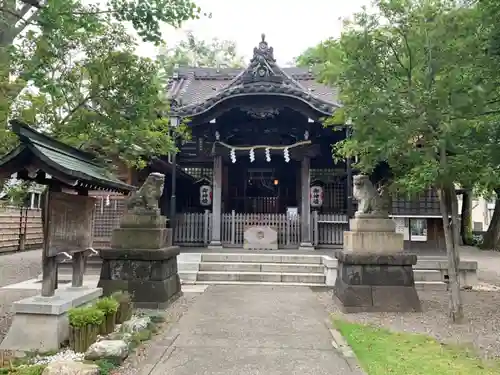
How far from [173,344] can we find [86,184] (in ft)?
8.78

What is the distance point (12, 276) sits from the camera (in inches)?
437

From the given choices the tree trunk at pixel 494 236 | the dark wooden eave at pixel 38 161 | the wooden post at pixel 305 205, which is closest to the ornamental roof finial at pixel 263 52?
the wooden post at pixel 305 205

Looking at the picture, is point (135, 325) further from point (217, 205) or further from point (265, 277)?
point (217, 205)

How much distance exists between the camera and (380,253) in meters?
7.38

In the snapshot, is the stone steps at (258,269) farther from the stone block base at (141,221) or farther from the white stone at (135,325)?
the white stone at (135,325)

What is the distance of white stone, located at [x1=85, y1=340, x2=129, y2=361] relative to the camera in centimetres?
435

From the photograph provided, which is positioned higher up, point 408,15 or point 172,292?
point 408,15

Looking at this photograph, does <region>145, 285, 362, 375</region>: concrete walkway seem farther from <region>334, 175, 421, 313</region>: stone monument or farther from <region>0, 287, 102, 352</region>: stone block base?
<region>0, 287, 102, 352</region>: stone block base

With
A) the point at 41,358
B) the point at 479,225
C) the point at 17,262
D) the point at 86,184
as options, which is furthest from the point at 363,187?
the point at 479,225

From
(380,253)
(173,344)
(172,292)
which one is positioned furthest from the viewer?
(172,292)

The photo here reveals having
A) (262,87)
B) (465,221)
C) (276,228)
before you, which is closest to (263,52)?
(262,87)

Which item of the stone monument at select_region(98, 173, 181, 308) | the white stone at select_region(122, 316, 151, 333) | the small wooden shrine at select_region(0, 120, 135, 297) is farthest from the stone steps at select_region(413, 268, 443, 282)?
the small wooden shrine at select_region(0, 120, 135, 297)

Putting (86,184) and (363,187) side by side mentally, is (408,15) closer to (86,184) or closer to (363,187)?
(363,187)

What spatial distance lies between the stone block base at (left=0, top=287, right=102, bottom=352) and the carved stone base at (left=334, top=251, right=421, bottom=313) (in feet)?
16.2
